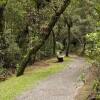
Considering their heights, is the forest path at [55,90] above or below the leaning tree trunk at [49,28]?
below

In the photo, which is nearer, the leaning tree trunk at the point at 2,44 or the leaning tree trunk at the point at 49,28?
the leaning tree trunk at the point at 49,28

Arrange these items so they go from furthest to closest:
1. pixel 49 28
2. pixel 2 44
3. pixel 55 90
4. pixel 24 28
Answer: pixel 24 28, pixel 2 44, pixel 49 28, pixel 55 90

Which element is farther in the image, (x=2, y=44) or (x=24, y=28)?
(x=24, y=28)

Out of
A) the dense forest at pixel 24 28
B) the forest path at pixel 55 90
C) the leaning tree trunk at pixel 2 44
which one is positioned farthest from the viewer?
the leaning tree trunk at pixel 2 44

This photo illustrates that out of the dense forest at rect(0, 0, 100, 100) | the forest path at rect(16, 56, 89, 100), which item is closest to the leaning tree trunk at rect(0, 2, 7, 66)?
the dense forest at rect(0, 0, 100, 100)

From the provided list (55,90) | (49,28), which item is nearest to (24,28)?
(49,28)

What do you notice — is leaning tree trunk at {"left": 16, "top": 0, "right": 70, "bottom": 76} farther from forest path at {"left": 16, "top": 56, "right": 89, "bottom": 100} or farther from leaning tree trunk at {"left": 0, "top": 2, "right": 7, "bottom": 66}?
leaning tree trunk at {"left": 0, "top": 2, "right": 7, "bottom": 66}

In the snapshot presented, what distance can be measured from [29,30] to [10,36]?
12.2 ft

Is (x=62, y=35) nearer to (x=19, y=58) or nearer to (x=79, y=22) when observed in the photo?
(x=79, y=22)

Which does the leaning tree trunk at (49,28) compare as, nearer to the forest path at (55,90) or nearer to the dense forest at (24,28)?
the dense forest at (24,28)

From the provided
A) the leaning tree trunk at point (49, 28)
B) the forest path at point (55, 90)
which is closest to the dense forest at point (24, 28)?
the leaning tree trunk at point (49, 28)

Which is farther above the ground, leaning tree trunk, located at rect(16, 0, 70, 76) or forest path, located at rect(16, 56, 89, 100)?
leaning tree trunk, located at rect(16, 0, 70, 76)

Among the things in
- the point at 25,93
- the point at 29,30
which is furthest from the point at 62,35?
the point at 25,93

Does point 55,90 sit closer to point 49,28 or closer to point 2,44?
point 49,28
